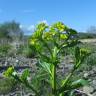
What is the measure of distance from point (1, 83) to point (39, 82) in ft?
4.11

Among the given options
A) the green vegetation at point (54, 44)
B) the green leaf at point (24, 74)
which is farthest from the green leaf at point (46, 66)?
→ the green leaf at point (24, 74)

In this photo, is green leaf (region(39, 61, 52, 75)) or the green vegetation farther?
green leaf (region(39, 61, 52, 75))

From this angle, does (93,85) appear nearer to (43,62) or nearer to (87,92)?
(87,92)

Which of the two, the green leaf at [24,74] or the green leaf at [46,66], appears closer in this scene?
the green leaf at [24,74]

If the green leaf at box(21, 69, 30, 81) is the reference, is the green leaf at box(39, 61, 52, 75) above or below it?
above

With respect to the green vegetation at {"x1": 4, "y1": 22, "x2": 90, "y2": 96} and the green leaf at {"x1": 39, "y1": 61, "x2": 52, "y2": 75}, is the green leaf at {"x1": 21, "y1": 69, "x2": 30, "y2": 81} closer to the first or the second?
the green vegetation at {"x1": 4, "y1": 22, "x2": 90, "y2": 96}

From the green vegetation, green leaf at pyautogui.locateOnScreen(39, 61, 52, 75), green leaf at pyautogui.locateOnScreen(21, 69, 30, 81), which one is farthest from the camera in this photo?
green leaf at pyautogui.locateOnScreen(39, 61, 52, 75)

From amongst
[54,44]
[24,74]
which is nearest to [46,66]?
[24,74]

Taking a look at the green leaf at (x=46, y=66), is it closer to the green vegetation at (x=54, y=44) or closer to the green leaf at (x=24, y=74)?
the green vegetation at (x=54, y=44)

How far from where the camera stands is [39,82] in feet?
30.9

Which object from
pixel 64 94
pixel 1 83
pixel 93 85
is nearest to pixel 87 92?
pixel 93 85

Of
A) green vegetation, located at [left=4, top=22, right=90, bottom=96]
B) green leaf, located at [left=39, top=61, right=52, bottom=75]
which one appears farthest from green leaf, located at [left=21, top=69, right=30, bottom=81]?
green leaf, located at [left=39, top=61, right=52, bottom=75]

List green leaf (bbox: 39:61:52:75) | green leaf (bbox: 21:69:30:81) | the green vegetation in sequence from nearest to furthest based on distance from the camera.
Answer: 1. the green vegetation
2. green leaf (bbox: 21:69:30:81)
3. green leaf (bbox: 39:61:52:75)

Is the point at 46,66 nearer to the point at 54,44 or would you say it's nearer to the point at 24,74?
the point at 24,74
